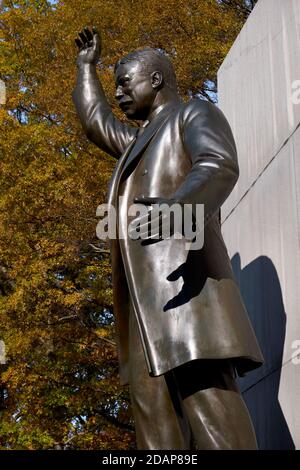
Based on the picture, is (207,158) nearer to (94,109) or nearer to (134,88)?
(134,88)

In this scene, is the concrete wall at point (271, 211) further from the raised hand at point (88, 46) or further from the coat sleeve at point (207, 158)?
the raised hand at point (88, 46)

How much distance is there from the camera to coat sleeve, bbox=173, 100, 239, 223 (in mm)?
3393

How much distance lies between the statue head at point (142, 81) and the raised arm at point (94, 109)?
25 centimetres

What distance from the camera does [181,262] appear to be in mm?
3781

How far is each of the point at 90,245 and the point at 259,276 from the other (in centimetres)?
965

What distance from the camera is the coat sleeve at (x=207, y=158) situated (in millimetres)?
3393

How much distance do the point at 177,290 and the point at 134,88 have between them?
3.85 ft

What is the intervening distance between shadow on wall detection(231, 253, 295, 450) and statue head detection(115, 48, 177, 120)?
1245 mm

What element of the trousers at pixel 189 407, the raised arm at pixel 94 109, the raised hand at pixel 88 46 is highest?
the raised hand at pixel 88 46

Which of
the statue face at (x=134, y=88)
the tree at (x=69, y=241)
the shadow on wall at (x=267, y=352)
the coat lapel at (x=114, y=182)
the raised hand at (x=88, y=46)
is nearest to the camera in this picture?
the coat lapel at (x=114, y=182)

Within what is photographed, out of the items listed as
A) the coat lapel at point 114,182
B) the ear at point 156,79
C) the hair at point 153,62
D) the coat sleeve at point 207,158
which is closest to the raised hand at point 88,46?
the hair at point 153,62

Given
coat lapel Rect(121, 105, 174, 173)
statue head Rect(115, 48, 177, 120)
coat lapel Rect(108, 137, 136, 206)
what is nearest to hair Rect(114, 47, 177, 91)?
statue head Rect(115, 48, 177, 120)

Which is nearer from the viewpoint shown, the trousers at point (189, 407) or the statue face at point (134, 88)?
the trousers at point (189, 407)

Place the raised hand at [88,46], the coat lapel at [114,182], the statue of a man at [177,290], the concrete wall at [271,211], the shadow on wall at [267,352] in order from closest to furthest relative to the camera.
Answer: the statue of a man at [177,290] < the coat lapel at [114,182] < the concrete wall at [271,211] < the shadow on wall at [267,352] < the raised hand at [88,46]
